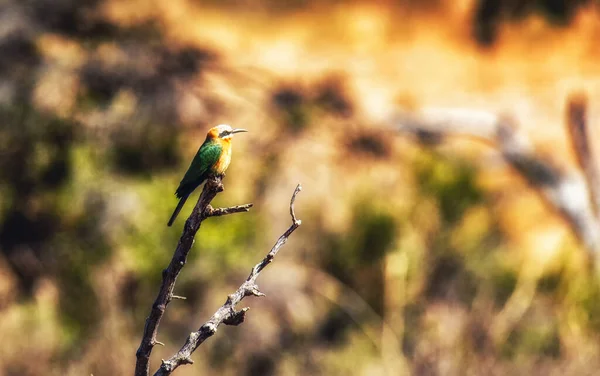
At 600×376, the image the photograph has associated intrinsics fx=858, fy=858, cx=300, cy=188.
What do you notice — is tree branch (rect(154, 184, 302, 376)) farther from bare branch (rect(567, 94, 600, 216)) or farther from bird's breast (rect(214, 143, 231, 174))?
bare branch (rect(567, 94, 600, 216))

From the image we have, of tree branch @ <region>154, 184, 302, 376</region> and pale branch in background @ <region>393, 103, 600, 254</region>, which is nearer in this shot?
tree branch @ <region>154, 184, 302, 376</region>

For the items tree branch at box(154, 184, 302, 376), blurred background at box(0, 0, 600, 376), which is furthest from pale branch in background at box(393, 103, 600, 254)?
tree branch at box(154, 184, 302, 376)

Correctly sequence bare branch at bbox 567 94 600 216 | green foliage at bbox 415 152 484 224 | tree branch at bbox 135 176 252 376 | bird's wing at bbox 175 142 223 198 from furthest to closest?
bare branch at bbox 567 94 600 216 < green foliage at bbox 415 152 484 224 < bird's wing at bbox 175 142 223 198 < tree branch at bbox 135 176 252 376

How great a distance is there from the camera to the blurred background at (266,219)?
763 cm

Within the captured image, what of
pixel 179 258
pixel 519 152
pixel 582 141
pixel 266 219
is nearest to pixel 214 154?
pixel 179 258

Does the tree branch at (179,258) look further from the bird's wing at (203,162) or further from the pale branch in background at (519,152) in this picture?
the pale branch in background at (519,152)

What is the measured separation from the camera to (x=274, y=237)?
32.1 feet

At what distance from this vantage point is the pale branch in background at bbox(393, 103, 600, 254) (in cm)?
1155

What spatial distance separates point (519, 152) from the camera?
12555 mm

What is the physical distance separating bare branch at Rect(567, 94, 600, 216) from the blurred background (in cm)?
50

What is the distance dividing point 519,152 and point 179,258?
438 inches

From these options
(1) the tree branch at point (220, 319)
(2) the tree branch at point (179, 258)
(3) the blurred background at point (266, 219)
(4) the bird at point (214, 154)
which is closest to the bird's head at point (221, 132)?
(4) the bird at point (214, 154)

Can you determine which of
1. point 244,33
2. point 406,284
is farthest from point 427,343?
point 244,33

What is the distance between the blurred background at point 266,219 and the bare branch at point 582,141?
1.63 feet
